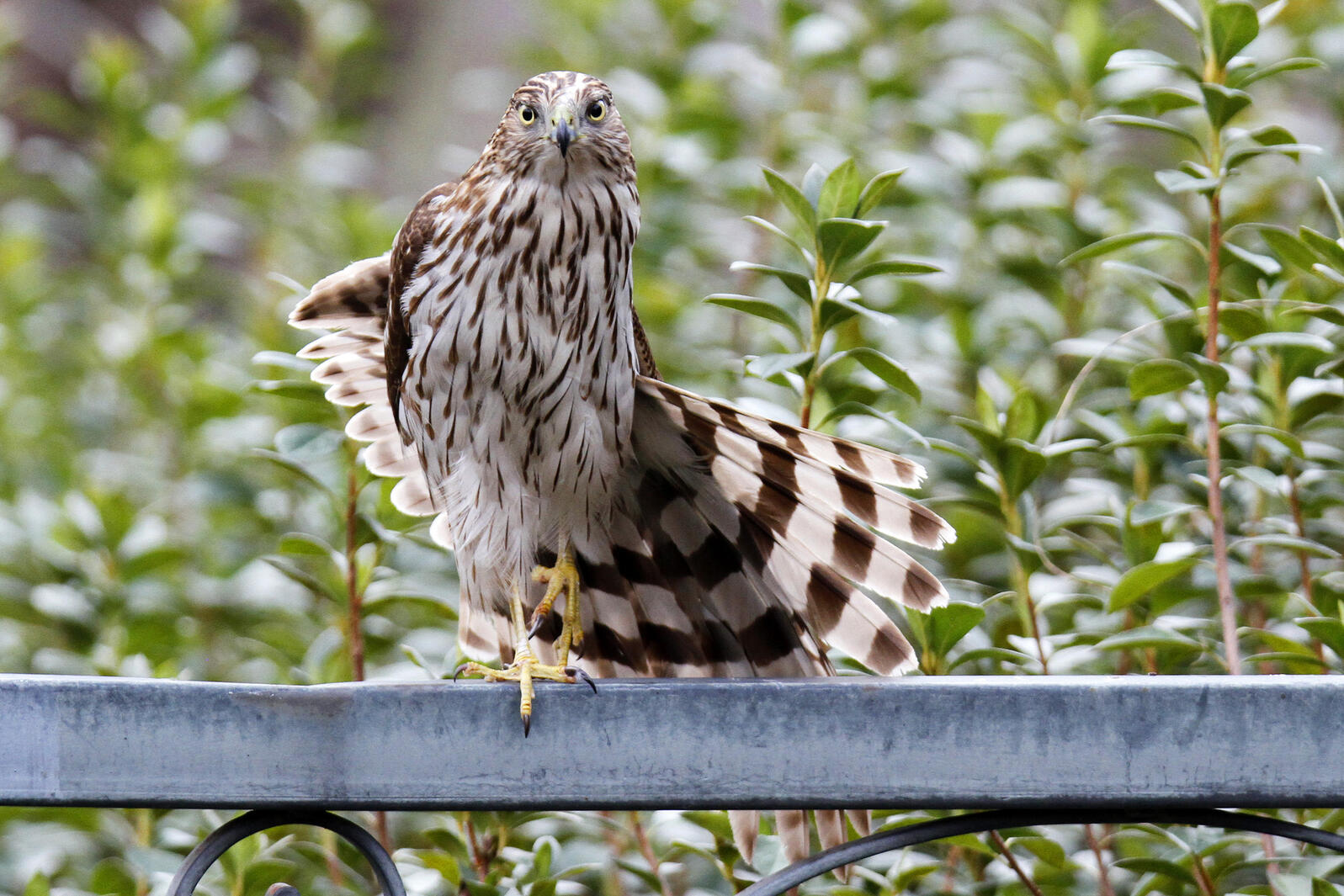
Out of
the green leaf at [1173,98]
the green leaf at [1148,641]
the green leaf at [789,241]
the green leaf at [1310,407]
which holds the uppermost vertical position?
the green leaf at [1173,98]

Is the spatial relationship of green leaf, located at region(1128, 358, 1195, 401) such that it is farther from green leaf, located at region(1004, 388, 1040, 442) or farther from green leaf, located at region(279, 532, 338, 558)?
green leaf, located at region(279, 532, 338, 558)

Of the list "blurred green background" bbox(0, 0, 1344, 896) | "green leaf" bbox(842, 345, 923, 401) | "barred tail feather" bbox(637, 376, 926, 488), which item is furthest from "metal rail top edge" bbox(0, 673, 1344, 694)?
"green leaf" bbox(842, 345, 923, 401)

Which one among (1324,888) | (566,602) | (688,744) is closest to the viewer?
(688,744)

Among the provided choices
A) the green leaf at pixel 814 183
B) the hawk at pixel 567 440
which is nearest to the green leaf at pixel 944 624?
the hawk at pixel 567 440

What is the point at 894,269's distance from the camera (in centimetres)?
181

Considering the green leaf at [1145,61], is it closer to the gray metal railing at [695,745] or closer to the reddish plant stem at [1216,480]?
the reddish plant stem at [1216,480]

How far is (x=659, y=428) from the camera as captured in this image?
6.20 ft

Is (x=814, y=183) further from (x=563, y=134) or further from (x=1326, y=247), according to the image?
(x=1326, y=247)

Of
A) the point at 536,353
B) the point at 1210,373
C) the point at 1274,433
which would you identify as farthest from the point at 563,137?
the point at 1274,433

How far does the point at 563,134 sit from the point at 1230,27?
0.93 meters

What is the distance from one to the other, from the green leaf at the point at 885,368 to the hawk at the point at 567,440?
0.21 metres

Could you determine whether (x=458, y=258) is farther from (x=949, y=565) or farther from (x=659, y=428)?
(x=949, y=565)

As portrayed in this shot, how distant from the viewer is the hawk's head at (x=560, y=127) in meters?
1.86

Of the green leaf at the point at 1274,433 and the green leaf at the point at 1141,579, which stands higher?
the green leaf at the point at 1274,433
